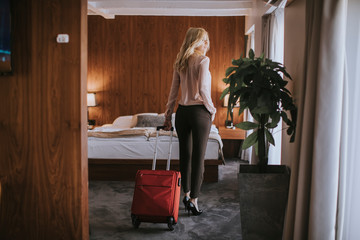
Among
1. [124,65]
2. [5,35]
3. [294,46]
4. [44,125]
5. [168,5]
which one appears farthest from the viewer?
[124,65]

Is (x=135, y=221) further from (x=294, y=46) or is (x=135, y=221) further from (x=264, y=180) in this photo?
(x=294, y=46)

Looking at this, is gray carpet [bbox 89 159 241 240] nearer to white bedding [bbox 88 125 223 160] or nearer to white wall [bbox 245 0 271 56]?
white bedding [bbox 88 125 223 160]

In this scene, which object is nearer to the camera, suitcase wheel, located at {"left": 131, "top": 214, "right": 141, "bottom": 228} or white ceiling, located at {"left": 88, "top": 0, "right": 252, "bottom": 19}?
suitcase wheel, located at {"left": 131, "top": 214, "right": 141, "bottom": 228}

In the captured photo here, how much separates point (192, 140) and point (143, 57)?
3609 millimetres

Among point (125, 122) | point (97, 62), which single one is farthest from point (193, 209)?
point (97, 62)

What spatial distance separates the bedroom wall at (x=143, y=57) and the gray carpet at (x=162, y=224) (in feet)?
8.19

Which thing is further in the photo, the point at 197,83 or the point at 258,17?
the point at 258,17

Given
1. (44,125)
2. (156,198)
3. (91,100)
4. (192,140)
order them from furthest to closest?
(91,100), (192,140), (156,198), (44,125)

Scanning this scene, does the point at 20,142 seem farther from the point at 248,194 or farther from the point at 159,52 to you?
the point at 159,52

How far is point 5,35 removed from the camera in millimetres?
1900

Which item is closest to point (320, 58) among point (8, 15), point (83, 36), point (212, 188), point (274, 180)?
point (274, 180)

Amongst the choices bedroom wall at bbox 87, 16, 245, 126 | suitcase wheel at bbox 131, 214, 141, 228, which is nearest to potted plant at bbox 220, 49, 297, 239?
suitcase wheel at bbox 131, 214, 141, 228

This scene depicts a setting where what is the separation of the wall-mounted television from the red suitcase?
123cm

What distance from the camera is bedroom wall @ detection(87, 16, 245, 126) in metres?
5.93
